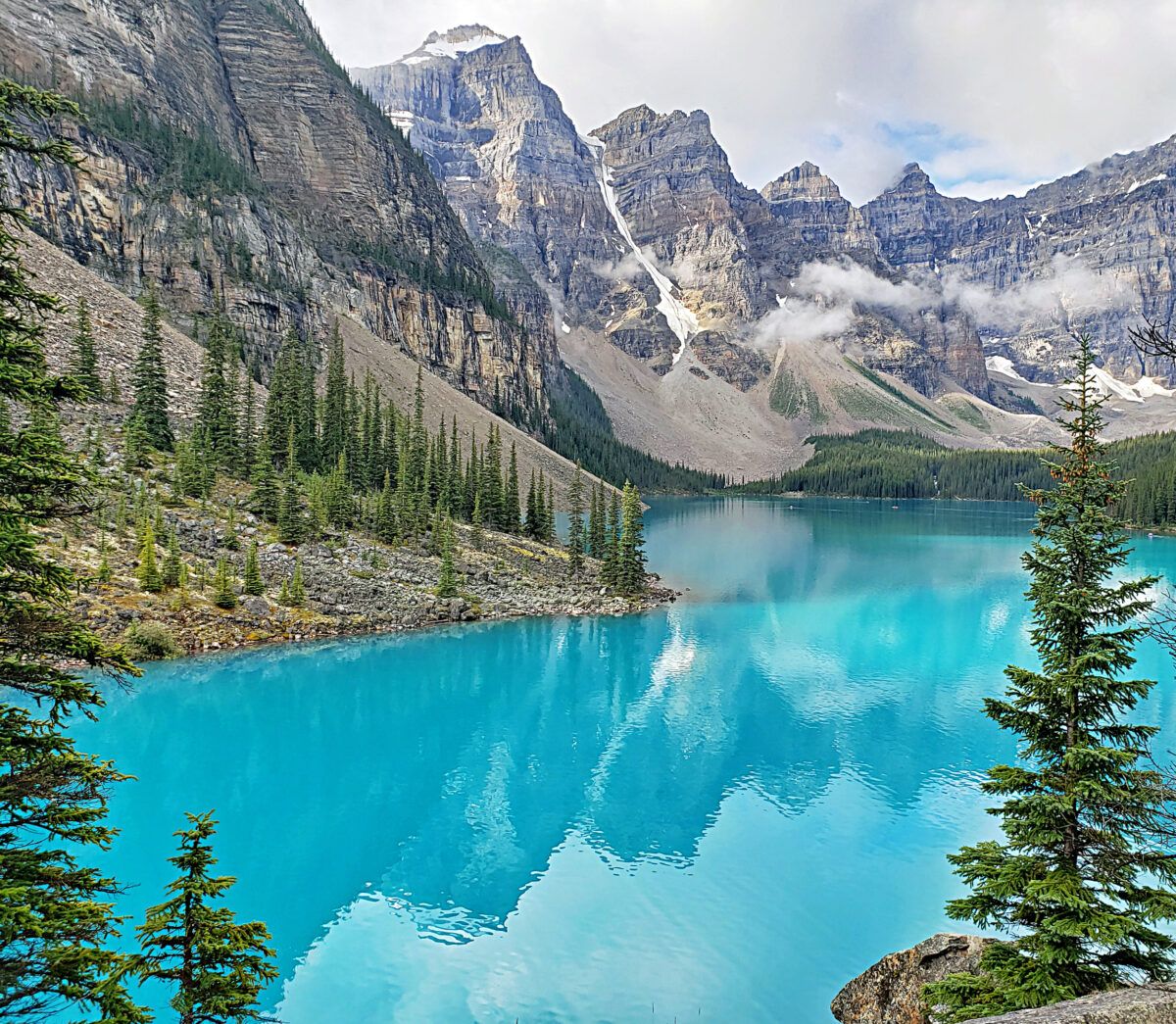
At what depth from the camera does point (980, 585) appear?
61.7 m

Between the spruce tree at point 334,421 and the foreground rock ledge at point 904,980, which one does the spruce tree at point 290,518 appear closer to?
the spruce tree at point 334,421

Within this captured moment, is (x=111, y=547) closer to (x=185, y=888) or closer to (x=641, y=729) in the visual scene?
Answer: (x=641, y=729)

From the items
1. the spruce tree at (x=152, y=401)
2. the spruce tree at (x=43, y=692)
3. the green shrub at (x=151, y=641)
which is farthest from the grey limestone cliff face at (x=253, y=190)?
the spruce tree at (x=43, y=692)

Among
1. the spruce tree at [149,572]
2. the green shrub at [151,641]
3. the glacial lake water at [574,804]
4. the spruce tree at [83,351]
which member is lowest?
the glacial lake water at [574,804]

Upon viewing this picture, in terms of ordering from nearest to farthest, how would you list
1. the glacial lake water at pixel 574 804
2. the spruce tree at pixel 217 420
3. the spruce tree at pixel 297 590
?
the glacial lake water at pixel 574 804, the spruce tree at pixel 297 590, the spruce tree at pixel 217 420

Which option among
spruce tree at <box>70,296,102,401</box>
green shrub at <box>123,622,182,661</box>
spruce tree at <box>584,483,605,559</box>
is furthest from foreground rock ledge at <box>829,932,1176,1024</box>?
spruce tree at <box>584,483,605,559</box>

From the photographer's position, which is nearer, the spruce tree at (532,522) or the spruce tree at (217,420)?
the spruce tree at (217,420)

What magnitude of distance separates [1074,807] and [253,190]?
11919 centimetres

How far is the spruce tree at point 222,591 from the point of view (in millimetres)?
35594

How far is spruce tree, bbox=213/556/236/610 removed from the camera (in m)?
35.6

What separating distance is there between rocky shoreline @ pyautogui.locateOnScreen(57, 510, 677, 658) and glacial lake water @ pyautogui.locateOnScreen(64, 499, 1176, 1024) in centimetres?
177

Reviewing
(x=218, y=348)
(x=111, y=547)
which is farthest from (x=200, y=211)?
(x=111, y=547)

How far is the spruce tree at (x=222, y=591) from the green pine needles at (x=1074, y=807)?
1364 inches

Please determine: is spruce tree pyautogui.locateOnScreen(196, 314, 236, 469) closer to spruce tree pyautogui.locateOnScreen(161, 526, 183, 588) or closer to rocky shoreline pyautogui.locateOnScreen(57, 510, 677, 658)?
Result: rocky shoreline pyautogui.locateOnScreen(57, 510, 677, 658)
